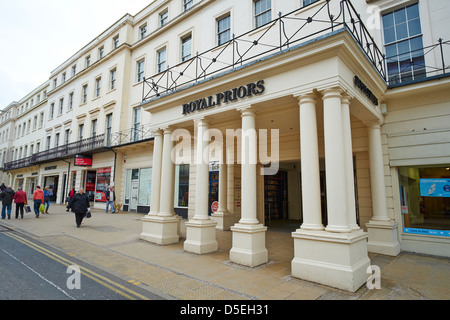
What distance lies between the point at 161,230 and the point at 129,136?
1231 cm

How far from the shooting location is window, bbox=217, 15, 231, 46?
12745 millimetres

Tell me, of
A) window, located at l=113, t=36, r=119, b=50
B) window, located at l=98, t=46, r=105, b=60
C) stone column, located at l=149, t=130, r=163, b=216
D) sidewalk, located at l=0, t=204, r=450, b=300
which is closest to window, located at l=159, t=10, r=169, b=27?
window, located at l=113, t=36, r=119, b=50

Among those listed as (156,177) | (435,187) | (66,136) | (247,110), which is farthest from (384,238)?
(66,136)

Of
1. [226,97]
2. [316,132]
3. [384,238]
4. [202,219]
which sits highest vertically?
[226,97]

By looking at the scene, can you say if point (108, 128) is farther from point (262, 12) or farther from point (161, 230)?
point (161, 230)

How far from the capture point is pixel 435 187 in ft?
23.8

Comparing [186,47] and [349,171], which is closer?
[349,171]

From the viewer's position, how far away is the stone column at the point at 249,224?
5.95 meters

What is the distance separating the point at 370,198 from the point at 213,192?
7.54 meters

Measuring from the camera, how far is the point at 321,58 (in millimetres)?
5422

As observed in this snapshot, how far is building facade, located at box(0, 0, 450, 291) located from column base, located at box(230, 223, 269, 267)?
3 cm

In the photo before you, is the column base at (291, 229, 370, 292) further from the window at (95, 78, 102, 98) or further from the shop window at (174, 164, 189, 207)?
the window at (95, 78, 102, 98)

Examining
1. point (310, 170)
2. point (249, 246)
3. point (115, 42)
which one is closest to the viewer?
point (310, 170)
